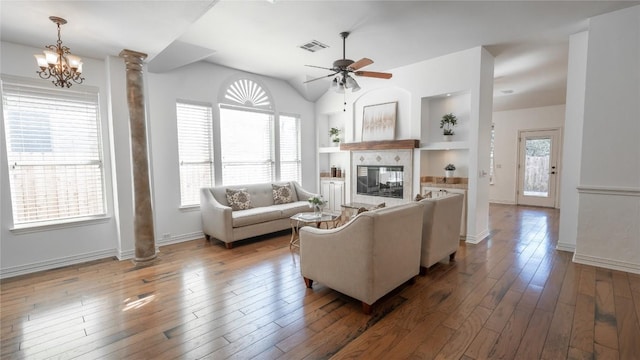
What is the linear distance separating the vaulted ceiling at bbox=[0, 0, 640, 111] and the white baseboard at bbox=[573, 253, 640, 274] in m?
2.95

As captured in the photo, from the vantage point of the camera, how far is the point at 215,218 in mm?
4559

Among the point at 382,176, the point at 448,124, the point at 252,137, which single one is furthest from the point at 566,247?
the point at 252,137

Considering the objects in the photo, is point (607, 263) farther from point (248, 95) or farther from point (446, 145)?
point (248, 95)

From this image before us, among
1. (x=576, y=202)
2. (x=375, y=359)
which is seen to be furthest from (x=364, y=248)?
(x=576, y=202)

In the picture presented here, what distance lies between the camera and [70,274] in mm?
3502

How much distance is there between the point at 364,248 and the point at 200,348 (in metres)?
1.45

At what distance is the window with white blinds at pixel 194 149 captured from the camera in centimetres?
490

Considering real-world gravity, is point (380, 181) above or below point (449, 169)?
below

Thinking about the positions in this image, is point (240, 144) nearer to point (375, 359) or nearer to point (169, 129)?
point (169, 129)

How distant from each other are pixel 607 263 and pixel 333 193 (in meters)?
4.67

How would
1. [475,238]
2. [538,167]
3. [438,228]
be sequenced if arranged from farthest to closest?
1. [538,167]
2. [475,238]
3. [438,228]

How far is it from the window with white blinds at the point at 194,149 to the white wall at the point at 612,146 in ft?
18.3

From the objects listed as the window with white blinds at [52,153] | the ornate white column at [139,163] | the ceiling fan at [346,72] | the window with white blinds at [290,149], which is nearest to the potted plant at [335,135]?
the window with white blinds at [290,149]

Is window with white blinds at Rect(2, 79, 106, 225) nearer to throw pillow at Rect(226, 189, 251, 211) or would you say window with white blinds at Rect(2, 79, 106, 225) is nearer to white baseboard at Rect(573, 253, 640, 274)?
throw pillow at Rect(226, 189, 251, 211)
